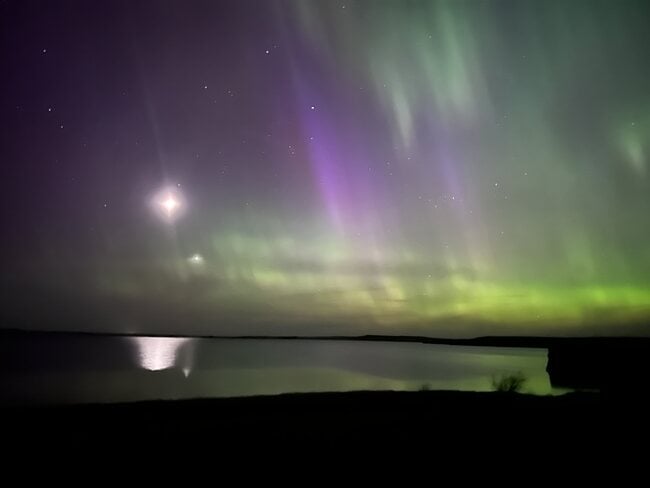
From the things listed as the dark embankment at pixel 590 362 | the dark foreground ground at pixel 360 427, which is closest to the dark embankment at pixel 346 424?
the dark foreground ground at pixel 360 427

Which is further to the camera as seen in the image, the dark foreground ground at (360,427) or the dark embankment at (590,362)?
the dark embankment at (590,362)

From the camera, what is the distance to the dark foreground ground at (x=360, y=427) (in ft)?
28.5

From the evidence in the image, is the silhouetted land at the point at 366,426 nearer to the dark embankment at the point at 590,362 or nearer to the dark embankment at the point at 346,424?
the dark embankment at the point at 346,424

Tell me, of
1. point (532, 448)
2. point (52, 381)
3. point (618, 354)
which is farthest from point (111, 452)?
point (618, 354)

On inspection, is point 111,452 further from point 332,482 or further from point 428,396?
point 428,396

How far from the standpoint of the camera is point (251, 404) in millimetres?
15453

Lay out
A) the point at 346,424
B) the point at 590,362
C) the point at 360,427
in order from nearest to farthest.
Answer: the point at 360,427 < the point at 346,424 < the point at 590,362

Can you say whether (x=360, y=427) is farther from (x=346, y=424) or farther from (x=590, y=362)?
(x=590, y=362)

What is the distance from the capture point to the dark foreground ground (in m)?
8.69

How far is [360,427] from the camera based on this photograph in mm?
10438

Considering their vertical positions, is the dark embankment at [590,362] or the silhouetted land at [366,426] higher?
the dark embankment at [590,362]

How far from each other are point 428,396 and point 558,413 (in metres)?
6.42

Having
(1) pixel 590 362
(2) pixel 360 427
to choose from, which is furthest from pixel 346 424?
(1) pixel 590 362

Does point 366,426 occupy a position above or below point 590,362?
below
